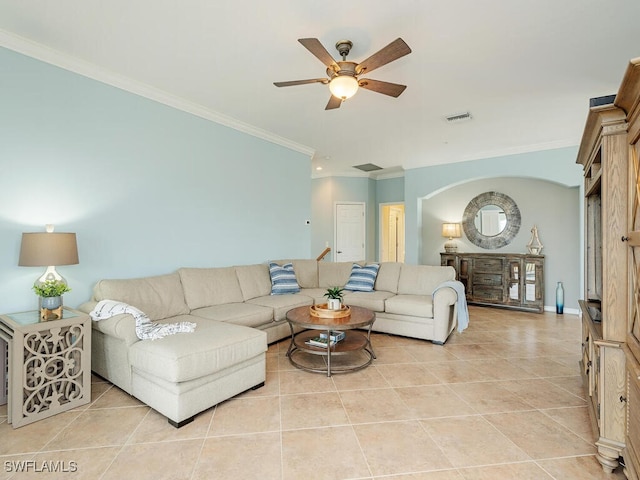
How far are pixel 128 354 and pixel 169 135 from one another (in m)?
2.33

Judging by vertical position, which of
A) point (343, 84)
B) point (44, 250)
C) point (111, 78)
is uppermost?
point (111, 78)

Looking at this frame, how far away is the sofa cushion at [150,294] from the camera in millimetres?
2822

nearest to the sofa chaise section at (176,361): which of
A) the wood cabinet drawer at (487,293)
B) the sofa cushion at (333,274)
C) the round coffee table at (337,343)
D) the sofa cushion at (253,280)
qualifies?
the round coffee table at (337,343)

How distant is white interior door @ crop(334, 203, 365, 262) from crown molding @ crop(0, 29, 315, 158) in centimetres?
318

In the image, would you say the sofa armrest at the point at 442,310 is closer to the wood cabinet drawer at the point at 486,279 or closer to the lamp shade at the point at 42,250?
the wood cabinet drawer at the point at 486,279

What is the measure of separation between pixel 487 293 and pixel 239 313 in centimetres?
437

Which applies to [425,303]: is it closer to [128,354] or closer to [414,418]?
[414,418]

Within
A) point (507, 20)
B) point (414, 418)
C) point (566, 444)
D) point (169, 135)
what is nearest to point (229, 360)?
point (414, 418)

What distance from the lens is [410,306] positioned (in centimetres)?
380

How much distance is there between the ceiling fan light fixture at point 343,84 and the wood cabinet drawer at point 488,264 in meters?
4.37

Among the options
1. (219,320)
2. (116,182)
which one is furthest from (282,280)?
(116,182)

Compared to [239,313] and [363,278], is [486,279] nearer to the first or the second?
[363,278]

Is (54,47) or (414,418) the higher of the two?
(54,47)

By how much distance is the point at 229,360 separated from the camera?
2322 millimetres
